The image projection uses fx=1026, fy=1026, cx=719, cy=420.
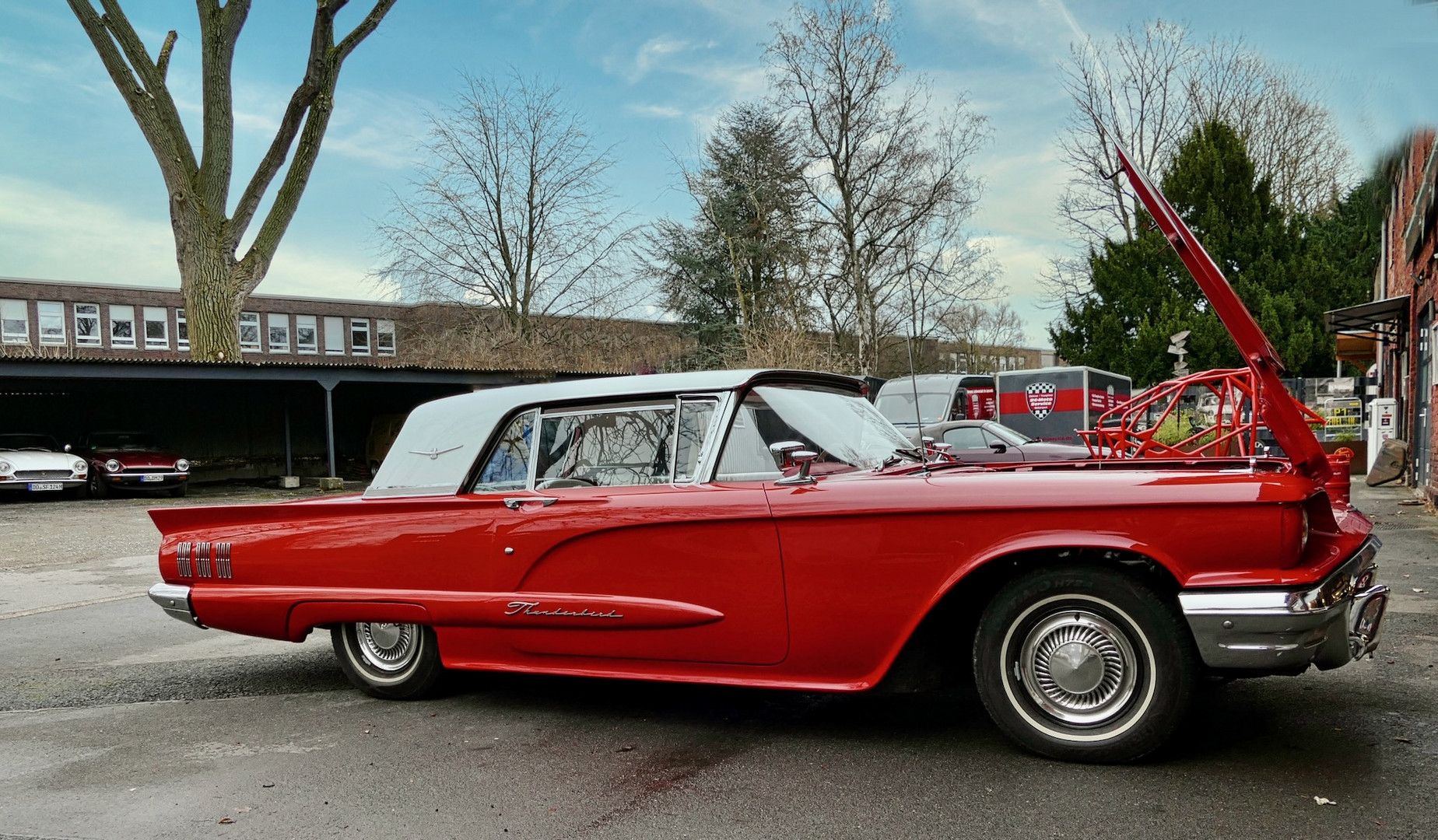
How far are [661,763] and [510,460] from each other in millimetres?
1528

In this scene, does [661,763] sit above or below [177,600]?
below

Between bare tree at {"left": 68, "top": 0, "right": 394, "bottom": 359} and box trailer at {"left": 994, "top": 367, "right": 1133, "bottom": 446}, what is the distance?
17.1 meters

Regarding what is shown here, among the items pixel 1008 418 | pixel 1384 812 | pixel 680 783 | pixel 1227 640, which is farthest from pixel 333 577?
pixel 1008 418

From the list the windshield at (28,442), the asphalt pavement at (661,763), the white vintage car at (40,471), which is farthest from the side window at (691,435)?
the windshield at (28,442)

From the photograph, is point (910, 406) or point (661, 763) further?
point (910, 406)

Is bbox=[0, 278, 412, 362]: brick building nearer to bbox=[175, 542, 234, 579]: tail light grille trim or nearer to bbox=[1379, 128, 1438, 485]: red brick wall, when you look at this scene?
bbox=[1379, 128, 1438, 485]: red brick wall

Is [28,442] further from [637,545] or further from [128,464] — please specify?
[637,545]

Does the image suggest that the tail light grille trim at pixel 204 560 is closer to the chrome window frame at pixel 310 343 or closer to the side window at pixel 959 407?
the side window at pixel 959 407

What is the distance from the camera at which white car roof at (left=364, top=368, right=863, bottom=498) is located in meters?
4.40

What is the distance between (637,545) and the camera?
4.08 m

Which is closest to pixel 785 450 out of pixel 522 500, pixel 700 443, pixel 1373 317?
pixel 700 443

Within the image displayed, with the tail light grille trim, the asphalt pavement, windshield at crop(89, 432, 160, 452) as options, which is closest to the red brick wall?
the asphalt pavement

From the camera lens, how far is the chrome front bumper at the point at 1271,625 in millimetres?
3186

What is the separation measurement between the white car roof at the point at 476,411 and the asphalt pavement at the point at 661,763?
104 cm
